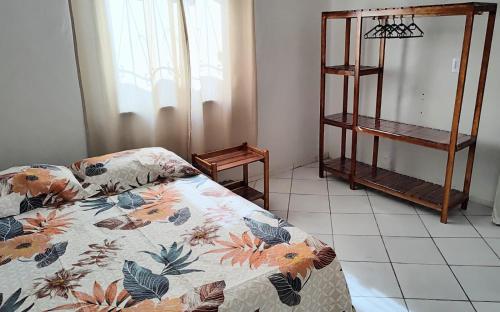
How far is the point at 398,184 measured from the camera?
3.14m

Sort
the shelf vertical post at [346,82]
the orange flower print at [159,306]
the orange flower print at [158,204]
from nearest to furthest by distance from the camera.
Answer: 1. the orange flower print at [159,306]
2. the orange flower print at [158,204]
3. the shelf vertical post at [346,82]

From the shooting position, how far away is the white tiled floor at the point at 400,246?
2049 millimetres

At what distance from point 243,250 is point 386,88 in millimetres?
2363

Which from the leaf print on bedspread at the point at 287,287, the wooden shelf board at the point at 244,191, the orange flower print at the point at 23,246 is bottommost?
the wooden shelf board at the point at 244,191

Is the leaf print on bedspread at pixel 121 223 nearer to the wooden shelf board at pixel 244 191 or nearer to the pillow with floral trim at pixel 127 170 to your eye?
the pillow with floral trim at pixel 127 170

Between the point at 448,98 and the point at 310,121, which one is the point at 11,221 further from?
the point at 448,98

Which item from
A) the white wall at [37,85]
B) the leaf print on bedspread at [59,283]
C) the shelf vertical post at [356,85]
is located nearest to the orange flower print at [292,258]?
the leaf print on bedspread at [59,283]

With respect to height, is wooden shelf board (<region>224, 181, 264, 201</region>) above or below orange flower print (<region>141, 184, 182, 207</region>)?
below

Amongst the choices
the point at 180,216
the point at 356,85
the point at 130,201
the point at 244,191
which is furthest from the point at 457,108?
the point at 130,201

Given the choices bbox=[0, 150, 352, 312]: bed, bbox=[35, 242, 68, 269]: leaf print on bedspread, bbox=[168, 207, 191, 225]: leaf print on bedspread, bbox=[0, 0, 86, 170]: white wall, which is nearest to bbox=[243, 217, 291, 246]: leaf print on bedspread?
bbox=[0, 150, 352, 312]: bed

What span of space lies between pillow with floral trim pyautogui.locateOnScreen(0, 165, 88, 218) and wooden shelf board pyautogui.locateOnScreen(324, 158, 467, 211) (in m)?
2.19

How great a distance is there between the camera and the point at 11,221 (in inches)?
75.2

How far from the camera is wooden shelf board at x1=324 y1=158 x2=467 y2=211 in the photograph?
9.39 feet

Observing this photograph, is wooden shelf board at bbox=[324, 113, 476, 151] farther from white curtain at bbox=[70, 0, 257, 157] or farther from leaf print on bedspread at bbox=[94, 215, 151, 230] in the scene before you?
leaf print on bedspread at bbox=[94, 215, 151, 230]
